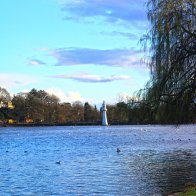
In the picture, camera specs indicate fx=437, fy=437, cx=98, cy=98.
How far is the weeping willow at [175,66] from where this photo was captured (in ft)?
56.3

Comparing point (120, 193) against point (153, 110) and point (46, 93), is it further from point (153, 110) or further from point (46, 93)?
point (46, 93)

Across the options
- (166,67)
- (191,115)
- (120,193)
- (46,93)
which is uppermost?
(46,93)

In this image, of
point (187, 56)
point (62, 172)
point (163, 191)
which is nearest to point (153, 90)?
point (187, 56)

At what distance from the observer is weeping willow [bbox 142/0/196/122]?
1716 centimetres

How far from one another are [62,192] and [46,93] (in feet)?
583

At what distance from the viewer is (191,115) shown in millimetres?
17344

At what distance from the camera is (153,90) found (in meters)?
17.6

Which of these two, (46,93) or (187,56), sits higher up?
(46,93)

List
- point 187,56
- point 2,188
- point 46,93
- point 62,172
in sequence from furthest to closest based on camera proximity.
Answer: point 46,93 < point 62,172 < point 2,188 < point 187,56

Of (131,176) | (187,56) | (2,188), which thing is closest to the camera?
(187,56)

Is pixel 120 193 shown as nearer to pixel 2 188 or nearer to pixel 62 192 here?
pixel 62 192

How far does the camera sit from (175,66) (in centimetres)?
1738

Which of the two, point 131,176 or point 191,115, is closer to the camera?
point 191,115

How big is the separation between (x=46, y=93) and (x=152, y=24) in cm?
18259
